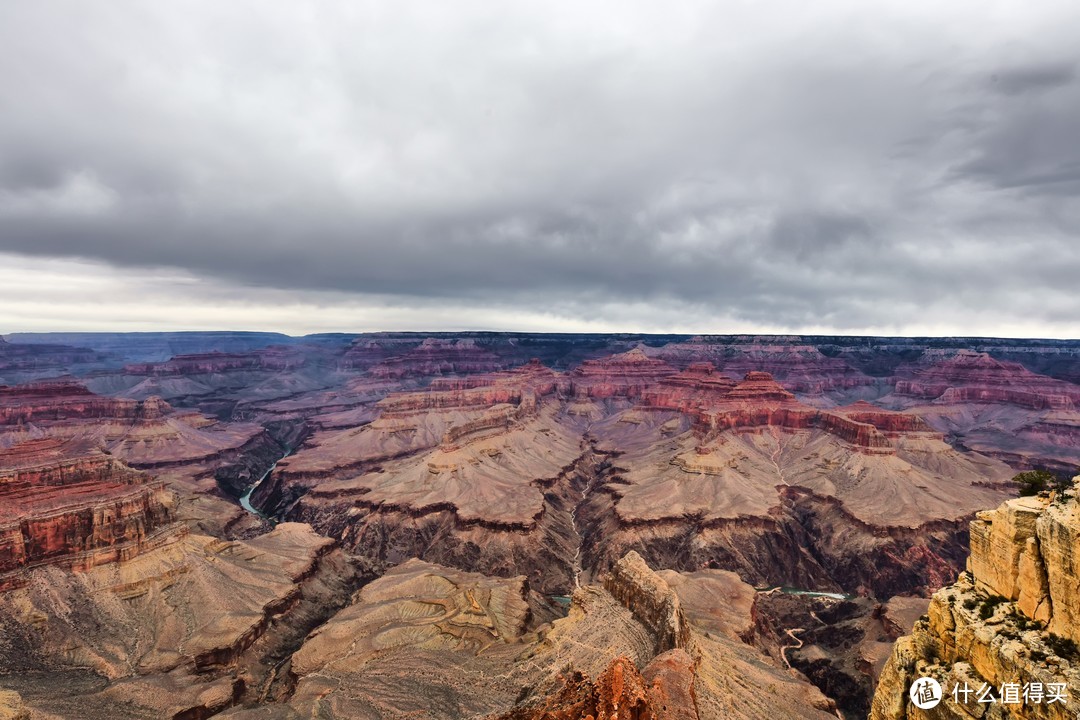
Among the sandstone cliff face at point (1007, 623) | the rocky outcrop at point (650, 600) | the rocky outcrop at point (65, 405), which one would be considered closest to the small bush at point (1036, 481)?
the sandstone cliff face at point (1007, 623)

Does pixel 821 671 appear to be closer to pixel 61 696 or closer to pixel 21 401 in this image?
pixel 61 696

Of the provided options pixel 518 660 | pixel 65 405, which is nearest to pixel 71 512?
pixel 518 660

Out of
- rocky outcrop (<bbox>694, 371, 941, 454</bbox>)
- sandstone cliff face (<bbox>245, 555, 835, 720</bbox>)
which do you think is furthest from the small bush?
rocky outcrop (<bbox>694, 371, 941, 454</bbox>)

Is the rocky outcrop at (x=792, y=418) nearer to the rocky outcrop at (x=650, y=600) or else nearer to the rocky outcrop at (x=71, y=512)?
the rocky outcrop at (x=650, y=600)

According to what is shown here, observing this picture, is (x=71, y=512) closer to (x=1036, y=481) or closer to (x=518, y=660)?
(x=518, y=660)

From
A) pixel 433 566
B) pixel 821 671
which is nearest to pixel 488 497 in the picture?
pixel 433 566

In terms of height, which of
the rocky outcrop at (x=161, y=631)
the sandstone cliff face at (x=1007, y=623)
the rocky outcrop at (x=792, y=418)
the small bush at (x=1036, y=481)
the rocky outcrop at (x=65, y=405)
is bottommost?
the rocky outcrop at (x=161, y=631)
